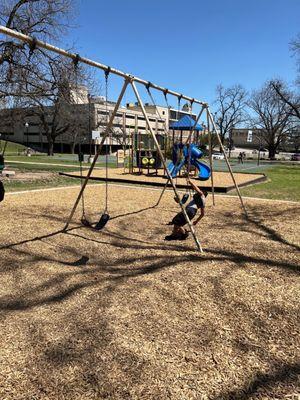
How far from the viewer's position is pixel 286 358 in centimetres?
267

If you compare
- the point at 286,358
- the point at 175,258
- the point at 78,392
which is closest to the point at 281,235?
the point at 175,258

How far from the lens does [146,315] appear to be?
10.8ft

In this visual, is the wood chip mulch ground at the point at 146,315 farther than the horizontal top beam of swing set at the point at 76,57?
No

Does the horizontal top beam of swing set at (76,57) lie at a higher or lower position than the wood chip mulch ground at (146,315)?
higher

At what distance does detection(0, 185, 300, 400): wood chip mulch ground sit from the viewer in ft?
7.84

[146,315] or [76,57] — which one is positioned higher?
[76,57]

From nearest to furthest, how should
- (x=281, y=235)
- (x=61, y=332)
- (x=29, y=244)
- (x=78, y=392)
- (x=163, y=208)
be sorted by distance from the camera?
(x=78, y=392) → (x=61, y=332) → (x=29, y=244) → (x=281, y=235) → (x=163, y=208)

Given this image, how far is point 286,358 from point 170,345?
0.87 m

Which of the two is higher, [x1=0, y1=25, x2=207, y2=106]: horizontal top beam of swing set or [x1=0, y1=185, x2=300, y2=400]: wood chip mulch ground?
[x1=0, y1=25, x2=207, y2=106]: horizontal top beam of swing set

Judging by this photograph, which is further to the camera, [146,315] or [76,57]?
[76,57]

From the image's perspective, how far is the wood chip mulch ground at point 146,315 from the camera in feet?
7.84

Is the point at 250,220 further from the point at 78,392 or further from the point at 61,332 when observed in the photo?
the point at 78,392

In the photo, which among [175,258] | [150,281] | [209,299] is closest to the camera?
[209,299]

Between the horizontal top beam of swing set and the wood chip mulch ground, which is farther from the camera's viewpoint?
the horizontal top beam of swing set
